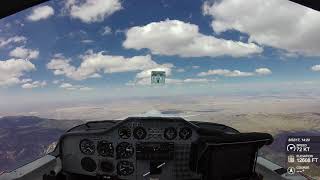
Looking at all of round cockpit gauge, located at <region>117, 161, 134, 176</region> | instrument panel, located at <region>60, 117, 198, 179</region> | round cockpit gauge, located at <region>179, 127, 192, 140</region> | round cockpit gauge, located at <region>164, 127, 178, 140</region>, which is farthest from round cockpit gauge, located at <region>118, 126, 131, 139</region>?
round cockpit gauge, located at <region>179, 127, 192, 140</region>

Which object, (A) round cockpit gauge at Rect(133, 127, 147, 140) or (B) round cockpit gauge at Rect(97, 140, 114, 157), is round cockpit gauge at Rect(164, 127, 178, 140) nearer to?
(A) round cockpit gauge at Rect(133, 127, 147, 140)

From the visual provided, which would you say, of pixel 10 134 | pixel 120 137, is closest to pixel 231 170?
pixel 120 137

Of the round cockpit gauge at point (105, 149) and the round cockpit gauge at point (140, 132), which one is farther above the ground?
the round cockpit gauge at point (140, 132)

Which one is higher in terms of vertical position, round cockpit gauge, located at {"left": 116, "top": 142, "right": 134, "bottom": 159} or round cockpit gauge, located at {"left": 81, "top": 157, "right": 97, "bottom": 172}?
round cockpit gauge, located at {"left": 116, "top": 142, "right": 134, "bottom": 159}

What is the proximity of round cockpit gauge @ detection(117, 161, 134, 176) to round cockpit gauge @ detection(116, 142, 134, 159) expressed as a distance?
6 centimetres

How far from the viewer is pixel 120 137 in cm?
404

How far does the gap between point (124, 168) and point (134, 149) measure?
214 millimetres

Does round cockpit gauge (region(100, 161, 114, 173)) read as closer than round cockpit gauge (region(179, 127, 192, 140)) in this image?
No

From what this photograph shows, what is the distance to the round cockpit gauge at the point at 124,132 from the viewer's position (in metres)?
4.02

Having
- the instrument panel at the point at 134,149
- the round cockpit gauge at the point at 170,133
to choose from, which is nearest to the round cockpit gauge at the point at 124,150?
the instrument panel at the point at 134,149

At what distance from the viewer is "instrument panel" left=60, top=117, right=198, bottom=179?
3.96m

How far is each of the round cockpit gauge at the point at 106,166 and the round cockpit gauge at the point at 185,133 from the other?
29.7 inches

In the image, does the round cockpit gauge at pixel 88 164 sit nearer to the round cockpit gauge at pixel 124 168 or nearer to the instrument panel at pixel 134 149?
the instrument panel at pixel 134 149

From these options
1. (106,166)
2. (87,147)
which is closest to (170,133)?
(106,166)
